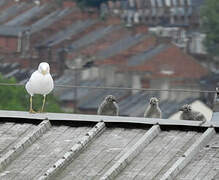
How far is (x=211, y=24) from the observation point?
111688 mm

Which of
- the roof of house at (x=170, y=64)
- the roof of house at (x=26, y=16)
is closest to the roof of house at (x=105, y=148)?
the roof of house at (x=170, y=64)

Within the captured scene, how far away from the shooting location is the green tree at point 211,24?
108688 mm

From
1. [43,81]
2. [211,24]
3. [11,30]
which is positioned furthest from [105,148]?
[211,24]

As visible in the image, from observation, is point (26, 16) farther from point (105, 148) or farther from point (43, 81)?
point (105, 148)

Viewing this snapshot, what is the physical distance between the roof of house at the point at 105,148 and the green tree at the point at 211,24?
8825cm

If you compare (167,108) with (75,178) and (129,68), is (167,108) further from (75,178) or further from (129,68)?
(75,178)

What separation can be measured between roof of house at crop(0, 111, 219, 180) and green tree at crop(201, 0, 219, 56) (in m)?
88.2

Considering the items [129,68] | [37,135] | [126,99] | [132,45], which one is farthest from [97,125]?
[132,45]

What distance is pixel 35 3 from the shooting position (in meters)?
118

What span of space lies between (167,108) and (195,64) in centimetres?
1538

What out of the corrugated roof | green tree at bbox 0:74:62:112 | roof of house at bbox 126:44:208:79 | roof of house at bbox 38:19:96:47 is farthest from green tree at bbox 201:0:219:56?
green tree at bbox 0:74:62:112

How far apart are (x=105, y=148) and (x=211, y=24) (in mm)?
92892

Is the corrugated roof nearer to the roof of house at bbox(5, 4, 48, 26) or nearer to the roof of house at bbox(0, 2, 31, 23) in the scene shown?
the roof of house at bbox(5, 4, 48, 26)

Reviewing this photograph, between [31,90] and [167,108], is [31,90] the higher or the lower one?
the higher one
